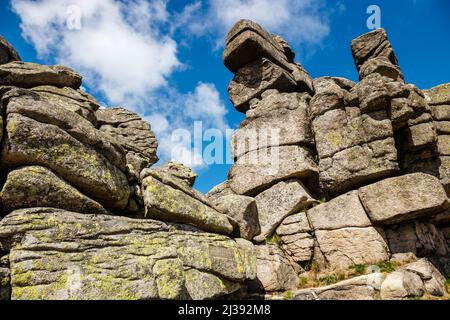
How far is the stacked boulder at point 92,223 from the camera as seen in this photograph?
1021cm

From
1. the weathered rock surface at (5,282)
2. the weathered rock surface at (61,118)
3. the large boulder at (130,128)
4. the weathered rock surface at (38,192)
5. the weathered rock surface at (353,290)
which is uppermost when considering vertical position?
the large boulder at (130,128)

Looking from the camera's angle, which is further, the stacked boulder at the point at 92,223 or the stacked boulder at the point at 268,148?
the stacked boulder at the point at 268,148

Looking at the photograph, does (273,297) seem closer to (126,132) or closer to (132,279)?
(132,279)

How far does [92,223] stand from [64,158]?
245 centimetres

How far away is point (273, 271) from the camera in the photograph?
16.9m

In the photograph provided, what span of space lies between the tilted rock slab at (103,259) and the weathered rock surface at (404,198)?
850 cm

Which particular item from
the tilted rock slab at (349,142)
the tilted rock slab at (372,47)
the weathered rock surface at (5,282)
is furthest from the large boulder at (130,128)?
the weathered rock surface at (5,282)

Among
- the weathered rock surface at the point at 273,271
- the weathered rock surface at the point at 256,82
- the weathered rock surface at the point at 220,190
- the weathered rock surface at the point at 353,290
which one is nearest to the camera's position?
the weathered rock surface at the point at 353,290

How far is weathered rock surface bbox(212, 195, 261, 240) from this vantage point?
18.3m

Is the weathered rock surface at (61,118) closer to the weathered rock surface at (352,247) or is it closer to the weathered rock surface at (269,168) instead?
the weathered rock surface at (269,168)

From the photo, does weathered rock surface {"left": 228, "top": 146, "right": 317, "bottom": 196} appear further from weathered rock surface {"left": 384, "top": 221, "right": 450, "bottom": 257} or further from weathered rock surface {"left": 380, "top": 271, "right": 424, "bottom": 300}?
weathered rock surface {"left": 380, "top": 271, "right": 424, "bottom": 300}

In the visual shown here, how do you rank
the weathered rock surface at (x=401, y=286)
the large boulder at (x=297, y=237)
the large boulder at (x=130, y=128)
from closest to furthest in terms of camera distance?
the weathered rock surface at (x=401, y=286) → the large boulder at (x=297, y=237) → the large boulder at (x=130, y=128)

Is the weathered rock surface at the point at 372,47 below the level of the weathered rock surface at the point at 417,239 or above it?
above
